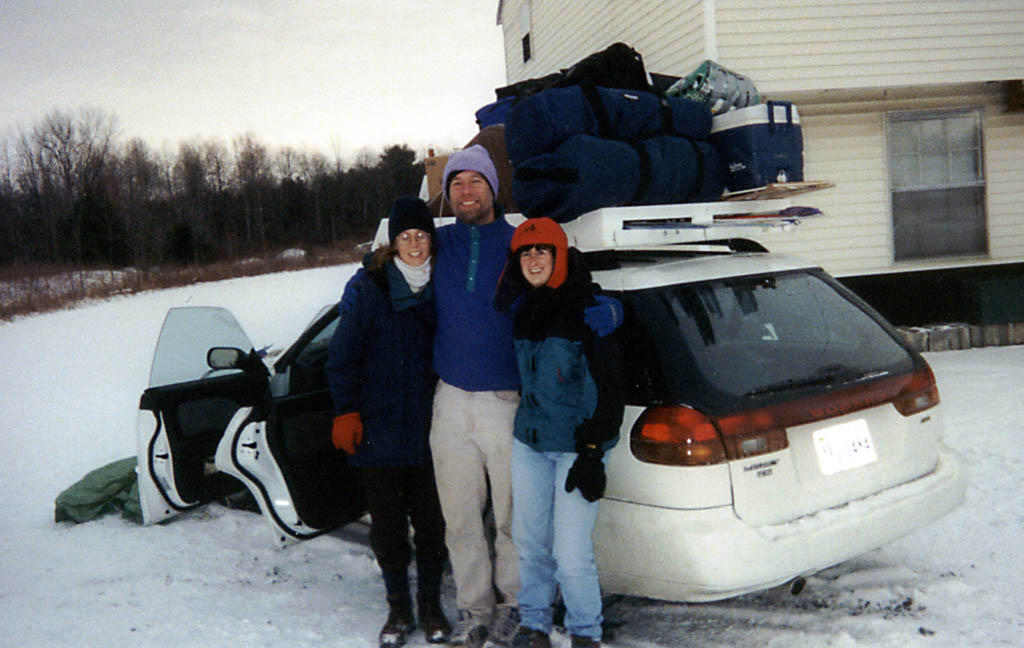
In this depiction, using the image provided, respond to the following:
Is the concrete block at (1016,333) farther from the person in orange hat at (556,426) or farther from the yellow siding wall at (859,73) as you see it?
the person in orange hat at (556,426)

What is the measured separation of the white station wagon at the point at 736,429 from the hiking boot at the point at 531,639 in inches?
12.2

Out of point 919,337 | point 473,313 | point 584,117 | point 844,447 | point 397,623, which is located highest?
point 584,117

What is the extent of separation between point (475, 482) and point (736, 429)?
108 centimetres

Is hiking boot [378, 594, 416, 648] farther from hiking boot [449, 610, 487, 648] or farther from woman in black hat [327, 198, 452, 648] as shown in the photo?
hiking boot [449, 610, 487, 648]

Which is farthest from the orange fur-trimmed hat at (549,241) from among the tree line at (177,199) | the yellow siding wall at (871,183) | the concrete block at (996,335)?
the tree line at (177,199)

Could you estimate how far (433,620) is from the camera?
3.21 metres

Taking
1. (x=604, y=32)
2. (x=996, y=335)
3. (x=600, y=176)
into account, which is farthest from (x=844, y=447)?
(x=604, y=32)

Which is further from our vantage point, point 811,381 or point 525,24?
point 525,24

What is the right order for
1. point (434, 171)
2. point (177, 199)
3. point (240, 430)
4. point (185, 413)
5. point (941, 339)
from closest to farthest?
point (240, 430) < point (185, 413) < point (434, 171) < point (941, 339) < point (177, 199)

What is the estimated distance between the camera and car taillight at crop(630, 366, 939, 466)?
2.61 m

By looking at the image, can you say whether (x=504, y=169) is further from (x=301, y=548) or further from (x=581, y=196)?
(x=301, y=548)

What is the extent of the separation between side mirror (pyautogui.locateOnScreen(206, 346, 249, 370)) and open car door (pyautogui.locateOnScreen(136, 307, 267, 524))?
203 millimetres

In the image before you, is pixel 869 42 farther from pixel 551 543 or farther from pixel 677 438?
pixel 551 543

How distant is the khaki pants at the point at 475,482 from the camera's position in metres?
3.03
